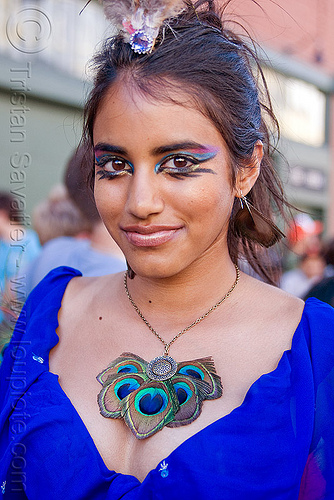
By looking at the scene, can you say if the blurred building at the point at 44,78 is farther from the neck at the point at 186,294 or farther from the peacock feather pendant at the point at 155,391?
the peacock feather pendant at the point at 155,391

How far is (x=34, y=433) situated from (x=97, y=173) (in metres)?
0.77

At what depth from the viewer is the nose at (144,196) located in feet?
4.53

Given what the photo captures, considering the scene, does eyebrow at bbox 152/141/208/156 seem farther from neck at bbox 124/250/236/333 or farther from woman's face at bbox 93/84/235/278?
neck at bbox 124/250/236/333

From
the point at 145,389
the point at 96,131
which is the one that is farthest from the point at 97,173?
the point at 145,389

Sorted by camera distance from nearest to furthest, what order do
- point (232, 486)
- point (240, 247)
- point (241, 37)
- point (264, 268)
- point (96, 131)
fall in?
point (232, 486), point (96, 131), point (241, 37), point (240, 247), point (264, 268)

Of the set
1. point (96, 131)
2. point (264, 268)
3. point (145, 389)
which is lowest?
point (145, 389)

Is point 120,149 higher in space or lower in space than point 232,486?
higher

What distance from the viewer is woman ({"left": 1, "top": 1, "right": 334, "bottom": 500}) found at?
1330 millimetres

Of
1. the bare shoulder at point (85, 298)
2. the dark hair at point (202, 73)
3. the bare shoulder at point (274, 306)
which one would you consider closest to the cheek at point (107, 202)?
the dark hair at point (202, 73)

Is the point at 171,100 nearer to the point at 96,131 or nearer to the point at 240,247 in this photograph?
the point at 96,131

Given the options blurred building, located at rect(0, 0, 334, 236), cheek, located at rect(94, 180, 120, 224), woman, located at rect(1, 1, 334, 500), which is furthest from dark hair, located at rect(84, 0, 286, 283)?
blurred building, located at rect(0, 0, 334, 236)

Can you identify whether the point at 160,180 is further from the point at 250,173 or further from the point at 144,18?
the point at 144,18

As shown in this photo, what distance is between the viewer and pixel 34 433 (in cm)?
146

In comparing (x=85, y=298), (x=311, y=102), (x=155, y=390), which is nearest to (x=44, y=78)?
(x=85, y=298)
